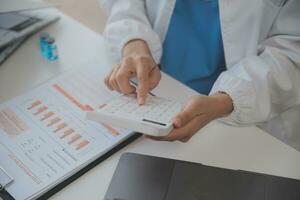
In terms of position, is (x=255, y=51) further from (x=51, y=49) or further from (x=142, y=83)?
(x=51, y=49)

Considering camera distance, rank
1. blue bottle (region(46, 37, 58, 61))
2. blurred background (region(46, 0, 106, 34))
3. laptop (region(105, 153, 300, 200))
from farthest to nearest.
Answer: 1. blurred background (region(46, 0, 106, 34))
2. blue bottle (region(46, 37, 58, 61))
3. laptop (region(105, 153, 300, 200))

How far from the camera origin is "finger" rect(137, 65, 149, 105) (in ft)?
2.11

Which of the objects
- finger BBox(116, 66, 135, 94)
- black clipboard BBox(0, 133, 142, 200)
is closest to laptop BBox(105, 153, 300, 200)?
black clipboard BBox(0, 133, 142, 200)

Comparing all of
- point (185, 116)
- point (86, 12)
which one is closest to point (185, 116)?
point (185, 116)

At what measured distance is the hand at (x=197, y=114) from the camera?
1.95ft

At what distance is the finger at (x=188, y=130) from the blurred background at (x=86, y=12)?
0.93 meters

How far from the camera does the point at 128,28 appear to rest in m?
0.81

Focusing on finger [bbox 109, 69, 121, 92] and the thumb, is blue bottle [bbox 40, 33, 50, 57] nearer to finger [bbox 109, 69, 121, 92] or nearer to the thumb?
finger [bbox 109, 69, 121, 92]

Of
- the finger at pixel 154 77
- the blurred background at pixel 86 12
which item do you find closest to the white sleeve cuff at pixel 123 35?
the finger at pixel 154 77

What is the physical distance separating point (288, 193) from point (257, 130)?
156mm

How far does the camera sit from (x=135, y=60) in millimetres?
723

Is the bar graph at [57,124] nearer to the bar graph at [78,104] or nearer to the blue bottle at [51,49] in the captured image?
the bar graph at [78,104]

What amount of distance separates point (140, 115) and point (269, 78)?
27 centimetres

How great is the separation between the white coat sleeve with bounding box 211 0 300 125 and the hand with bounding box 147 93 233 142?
0.02m
